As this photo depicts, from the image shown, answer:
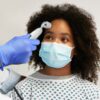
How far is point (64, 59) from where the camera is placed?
1.75 m

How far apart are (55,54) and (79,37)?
0.18m

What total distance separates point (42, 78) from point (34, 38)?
10.2 inches

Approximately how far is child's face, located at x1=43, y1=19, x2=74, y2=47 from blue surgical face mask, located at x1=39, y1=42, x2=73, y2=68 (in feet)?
0.09

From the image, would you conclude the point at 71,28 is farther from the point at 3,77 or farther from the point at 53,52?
the point at 3,77

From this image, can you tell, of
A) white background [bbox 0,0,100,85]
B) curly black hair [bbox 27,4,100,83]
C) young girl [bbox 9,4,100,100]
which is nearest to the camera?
young girl [bbox 9,4,100,100]

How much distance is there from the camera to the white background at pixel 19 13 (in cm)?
235

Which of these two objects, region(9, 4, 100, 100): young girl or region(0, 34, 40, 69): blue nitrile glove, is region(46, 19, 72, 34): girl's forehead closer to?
region(9, 4, 100, 100): young girl

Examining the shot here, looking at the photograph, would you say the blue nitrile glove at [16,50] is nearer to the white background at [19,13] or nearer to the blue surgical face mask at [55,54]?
the blue surgical face mask at [55,54]

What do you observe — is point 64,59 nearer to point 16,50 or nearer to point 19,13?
point 16,50

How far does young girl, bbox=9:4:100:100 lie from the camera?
171 centimetres

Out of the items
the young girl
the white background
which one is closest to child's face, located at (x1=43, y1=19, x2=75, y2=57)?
the young girl

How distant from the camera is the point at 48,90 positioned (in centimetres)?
172

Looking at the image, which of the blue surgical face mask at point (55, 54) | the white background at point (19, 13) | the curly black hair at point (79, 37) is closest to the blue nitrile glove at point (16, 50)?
the blue surgical face mask at point (55, 54)

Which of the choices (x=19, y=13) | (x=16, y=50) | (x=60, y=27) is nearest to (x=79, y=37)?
(x=60, y=27)
